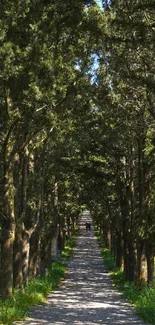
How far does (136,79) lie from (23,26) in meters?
3.38

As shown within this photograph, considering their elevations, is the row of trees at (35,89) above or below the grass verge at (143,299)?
above

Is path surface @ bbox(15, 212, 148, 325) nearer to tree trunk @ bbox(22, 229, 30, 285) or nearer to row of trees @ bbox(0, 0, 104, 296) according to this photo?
tree trunk @ bbox(22, 229, 30, 285)

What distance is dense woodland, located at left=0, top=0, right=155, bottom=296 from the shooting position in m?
11.2

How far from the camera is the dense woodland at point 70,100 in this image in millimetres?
11180

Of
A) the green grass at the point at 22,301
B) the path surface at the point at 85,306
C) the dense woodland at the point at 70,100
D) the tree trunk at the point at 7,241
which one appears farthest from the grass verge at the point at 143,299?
the tree trunk at the point at 7,241

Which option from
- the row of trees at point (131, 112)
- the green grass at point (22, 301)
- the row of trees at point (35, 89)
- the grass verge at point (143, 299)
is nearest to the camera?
the row of trees at point (35, 89)

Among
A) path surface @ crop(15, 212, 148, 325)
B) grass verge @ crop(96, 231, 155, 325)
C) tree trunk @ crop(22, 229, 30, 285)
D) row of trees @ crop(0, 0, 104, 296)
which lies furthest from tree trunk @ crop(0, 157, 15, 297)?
tree trunk @ crop(22, 229, 30, 285)

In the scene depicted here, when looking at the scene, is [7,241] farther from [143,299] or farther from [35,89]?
[143,299]

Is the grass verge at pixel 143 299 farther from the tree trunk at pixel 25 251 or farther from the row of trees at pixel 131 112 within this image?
the tree trunk at pixel 25 251

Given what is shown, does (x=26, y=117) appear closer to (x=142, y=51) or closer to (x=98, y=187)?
(x=142, y=51)

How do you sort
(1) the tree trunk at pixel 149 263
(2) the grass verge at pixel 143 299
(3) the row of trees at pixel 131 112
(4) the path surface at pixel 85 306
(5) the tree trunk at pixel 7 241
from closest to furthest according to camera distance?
(3) the row of trees at pixel 131 112, (4) the path surface at pixel 85 306, (2) the grass verge at pixel 143 299, (5) the tree trunk at pixel 7 241, (1) the tree trunk at pixel 149 263

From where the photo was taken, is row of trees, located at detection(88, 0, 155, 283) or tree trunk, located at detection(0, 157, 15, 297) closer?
row of trees, located at detection(88, 0, 155, 283)

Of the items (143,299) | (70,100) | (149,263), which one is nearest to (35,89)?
(70,100)

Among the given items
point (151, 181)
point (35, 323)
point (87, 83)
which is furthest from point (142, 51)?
point (151, 181)
